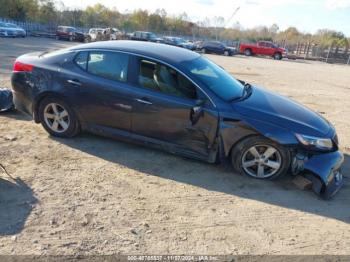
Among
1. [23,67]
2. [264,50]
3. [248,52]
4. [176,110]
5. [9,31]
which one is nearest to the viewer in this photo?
[176,110]

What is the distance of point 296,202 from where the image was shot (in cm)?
413

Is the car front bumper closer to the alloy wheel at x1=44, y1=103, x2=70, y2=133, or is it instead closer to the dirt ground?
the dirt ground

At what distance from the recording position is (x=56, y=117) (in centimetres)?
529

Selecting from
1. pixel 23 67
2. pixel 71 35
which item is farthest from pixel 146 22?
pixel 23 67

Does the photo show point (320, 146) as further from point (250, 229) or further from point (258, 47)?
point (258, 47)

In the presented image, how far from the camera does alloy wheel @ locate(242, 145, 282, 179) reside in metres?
4.43

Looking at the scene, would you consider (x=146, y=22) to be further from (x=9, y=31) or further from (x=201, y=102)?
(x=201, y=102)

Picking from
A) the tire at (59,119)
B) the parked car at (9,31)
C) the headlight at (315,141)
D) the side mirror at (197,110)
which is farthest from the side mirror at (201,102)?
the parked car at (9,31)

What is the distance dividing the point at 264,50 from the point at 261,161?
113 ft

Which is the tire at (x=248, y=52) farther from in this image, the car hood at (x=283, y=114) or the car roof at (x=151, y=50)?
the car hood at (x=283, y=114)

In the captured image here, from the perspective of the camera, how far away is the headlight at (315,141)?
14.0 feet

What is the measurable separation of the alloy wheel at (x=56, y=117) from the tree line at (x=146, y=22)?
4731 cm

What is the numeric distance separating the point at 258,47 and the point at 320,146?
34.5 meters

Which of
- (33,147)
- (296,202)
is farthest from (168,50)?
(296,202)
